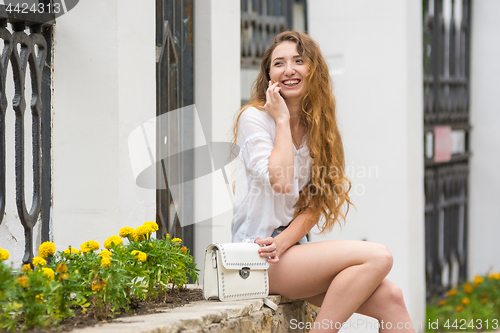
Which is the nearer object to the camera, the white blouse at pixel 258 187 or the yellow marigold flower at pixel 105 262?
the yellow marigold flower at pixel 105 262

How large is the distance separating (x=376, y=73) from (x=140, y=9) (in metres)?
2.16

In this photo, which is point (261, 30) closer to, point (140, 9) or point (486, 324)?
point (140, 9)

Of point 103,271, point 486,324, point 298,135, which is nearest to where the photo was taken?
point 103,271

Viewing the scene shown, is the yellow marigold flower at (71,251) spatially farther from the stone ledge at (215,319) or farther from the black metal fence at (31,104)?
the black metal fence at (31,104)

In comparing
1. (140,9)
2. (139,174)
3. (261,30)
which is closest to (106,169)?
(139,174)

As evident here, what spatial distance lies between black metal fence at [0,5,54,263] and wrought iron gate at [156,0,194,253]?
0.69m

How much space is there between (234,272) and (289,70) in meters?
0.88

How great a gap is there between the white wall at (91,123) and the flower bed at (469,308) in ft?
10.8

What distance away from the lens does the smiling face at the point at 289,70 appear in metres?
2.28

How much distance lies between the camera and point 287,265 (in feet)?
6.95

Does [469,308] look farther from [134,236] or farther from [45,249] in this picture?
[45,249]

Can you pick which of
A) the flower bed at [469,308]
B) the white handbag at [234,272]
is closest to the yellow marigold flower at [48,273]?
the white handbag at [234,272]

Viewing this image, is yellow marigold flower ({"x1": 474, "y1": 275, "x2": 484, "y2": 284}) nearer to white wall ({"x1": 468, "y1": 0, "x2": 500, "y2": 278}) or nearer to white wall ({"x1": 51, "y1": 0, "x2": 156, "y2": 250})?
white wall ({"x1": 468, "y1": 0, "x2": 500, "y2": 278})

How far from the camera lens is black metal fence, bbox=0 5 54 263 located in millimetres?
2152
